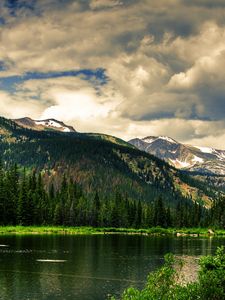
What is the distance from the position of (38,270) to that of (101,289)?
17991 millimetres

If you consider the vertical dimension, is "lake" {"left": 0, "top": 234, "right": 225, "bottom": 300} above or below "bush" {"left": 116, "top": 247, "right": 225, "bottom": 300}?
below

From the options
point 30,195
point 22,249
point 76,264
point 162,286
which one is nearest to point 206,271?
point 162,286

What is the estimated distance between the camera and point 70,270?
3145 inches

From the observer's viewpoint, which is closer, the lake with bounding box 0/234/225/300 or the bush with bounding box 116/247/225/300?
the bush with bounding box 116/247/225/300

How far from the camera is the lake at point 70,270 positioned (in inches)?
2431

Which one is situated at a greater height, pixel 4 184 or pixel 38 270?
pixel 4 184

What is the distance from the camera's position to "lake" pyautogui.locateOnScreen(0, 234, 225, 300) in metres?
61.8

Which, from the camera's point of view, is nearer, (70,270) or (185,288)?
(185,288)

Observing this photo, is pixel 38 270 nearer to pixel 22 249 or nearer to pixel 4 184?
pixel 22 249

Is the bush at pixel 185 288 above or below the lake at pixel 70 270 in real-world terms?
above

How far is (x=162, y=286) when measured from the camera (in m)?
37.9

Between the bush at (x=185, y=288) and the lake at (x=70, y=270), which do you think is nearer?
the bush at (x=185, y=288)

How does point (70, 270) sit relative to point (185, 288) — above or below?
below

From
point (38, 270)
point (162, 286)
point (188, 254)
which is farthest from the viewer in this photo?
point (188, 254)
